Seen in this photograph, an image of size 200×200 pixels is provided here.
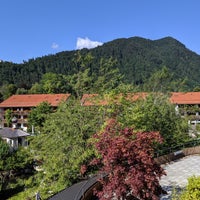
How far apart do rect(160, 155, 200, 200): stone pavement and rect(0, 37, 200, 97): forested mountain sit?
68.3m

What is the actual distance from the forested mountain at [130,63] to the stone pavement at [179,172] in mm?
68300

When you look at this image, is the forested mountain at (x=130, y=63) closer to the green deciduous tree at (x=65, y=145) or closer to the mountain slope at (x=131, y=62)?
the mountain slope at (x=131, y=62)

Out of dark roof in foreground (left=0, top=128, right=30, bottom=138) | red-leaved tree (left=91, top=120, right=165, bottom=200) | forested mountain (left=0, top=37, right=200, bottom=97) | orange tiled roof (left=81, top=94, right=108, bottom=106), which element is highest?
forested mountain (left=0, top=37, right=200, bottom=97)

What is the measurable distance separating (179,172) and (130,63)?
343 feet

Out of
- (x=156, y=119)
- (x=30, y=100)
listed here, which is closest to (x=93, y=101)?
(x=156, y=119)

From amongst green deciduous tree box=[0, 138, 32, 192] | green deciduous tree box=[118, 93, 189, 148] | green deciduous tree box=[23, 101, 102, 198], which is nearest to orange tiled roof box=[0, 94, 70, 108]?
green deciduous tree box=[0, 138, 32, 192]

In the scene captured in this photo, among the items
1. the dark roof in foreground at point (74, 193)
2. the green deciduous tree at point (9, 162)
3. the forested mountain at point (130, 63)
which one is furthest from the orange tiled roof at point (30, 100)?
the dark roof in foreground at point (74, 193)

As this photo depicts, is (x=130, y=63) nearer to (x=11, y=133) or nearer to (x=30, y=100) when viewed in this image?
(x=30, y=100)

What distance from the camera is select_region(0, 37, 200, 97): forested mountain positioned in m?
99.7

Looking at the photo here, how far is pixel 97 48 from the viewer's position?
469 feet

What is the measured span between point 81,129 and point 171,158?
5.28 m

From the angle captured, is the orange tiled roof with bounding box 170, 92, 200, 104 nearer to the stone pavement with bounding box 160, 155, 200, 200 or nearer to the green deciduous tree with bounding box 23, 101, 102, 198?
the stone pavement with bounding box 160, 155, 200, 200

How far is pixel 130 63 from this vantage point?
116125 millimetres

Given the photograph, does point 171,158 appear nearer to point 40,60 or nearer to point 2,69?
point 2,69
